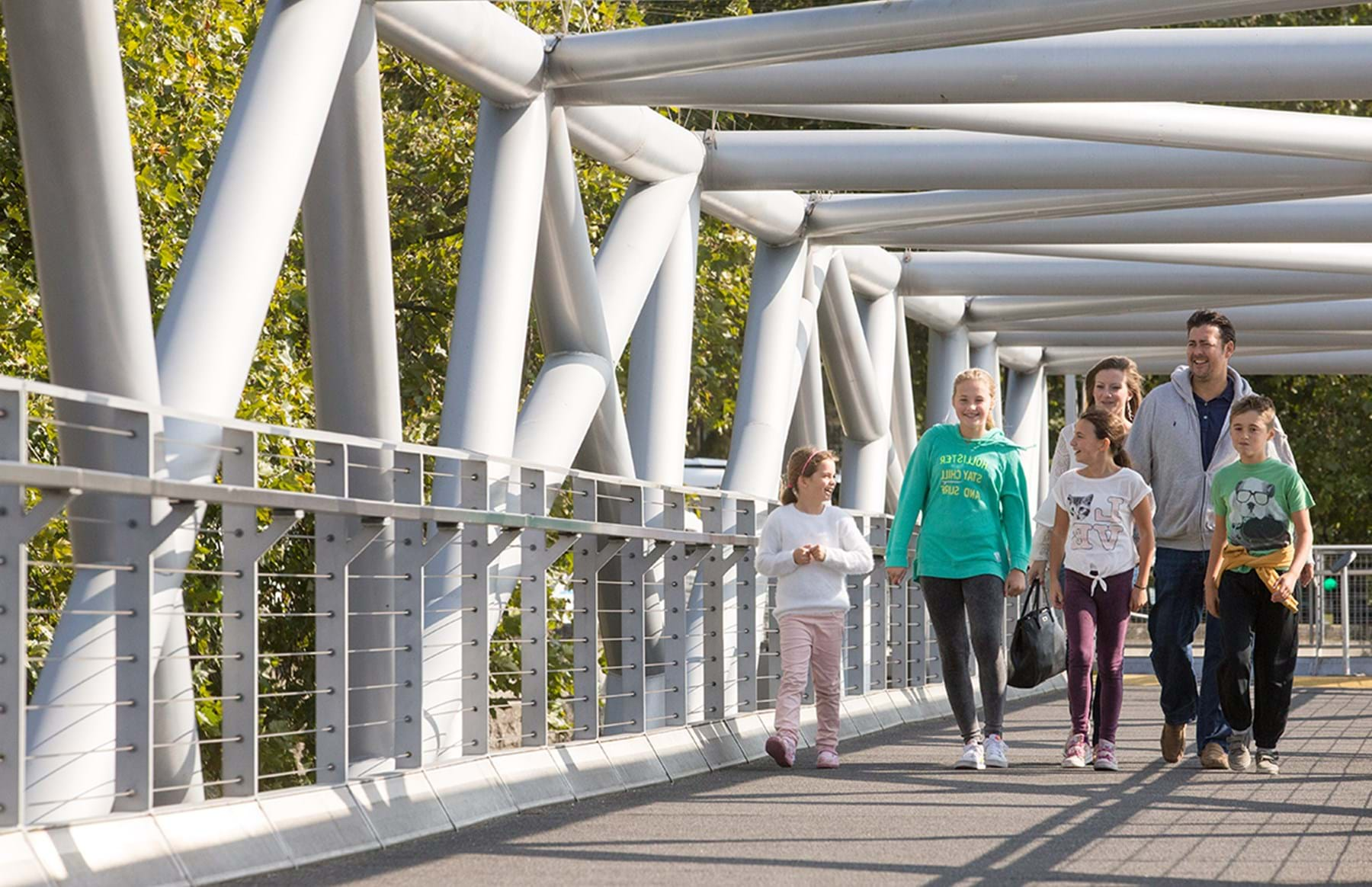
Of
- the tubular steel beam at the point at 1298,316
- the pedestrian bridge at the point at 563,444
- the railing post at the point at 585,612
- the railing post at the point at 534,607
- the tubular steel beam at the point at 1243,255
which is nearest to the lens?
the pedestrian bridge at the point at 563,444

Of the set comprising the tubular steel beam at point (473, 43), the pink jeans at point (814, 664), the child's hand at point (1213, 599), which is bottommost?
the pink jeans at point (814, 664)

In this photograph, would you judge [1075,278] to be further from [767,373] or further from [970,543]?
[970,543]

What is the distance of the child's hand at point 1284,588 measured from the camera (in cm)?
971

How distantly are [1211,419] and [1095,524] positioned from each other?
0.81m

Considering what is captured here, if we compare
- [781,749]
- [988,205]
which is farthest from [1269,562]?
[988,205]

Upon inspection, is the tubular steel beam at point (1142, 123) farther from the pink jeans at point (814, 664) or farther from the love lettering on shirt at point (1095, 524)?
the pink jeans at point (814, 664)

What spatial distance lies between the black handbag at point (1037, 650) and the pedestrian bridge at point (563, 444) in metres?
0.49

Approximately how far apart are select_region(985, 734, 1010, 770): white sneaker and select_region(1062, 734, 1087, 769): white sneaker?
290mm

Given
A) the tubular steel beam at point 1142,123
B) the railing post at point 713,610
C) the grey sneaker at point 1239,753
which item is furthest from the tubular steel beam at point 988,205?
the grey sneaker at point 1239,753

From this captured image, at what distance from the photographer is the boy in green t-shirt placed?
975 cm

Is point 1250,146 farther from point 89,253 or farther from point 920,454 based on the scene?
point 89,253

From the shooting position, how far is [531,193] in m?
10.9

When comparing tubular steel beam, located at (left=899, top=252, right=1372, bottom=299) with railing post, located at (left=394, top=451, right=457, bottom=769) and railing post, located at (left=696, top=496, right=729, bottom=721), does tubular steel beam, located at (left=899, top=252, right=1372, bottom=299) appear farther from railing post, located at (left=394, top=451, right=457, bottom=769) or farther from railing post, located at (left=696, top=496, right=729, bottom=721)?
railing post, located at (left=394, top=451, right=457, bottom=769)

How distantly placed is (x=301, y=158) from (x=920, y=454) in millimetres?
3633
